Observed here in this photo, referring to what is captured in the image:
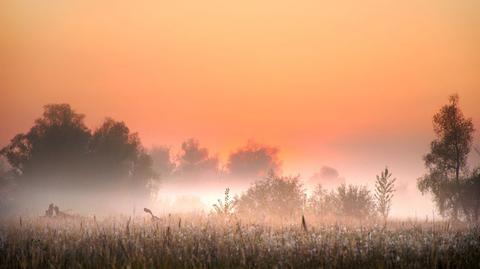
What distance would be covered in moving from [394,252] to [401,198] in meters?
198

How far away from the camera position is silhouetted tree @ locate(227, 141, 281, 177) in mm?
114312

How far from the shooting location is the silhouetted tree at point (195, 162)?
116 meters

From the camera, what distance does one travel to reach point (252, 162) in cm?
11431

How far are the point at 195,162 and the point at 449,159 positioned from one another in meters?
85.8

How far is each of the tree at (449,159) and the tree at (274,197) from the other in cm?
1048

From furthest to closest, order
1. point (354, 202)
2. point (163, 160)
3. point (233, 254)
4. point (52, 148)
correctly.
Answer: point (163, 160), point (52, 148), point (354, 202), point (233, 254)

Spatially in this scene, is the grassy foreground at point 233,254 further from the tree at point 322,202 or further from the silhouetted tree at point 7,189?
the silhouetted tree at point 7,189

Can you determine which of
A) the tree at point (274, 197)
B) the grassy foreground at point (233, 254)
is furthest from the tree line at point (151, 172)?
the grassy foreground at point (233, 254)

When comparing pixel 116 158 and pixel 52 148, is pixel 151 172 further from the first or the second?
pixel 52 148

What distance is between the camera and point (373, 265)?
816cm

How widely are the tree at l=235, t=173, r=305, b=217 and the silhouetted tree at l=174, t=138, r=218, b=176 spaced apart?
78.3 m

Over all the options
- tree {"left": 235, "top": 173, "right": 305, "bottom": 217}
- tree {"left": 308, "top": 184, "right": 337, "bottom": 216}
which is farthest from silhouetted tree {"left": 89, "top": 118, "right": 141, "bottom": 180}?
tree {"left": 308, "top": 184, "right": 337, "bottom": 216}

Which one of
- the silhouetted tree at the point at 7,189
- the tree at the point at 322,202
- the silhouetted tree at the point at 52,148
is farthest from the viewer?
the silhouetted tree at the point at 52,148

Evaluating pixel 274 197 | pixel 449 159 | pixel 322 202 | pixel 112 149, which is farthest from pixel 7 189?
pixel 449 159
